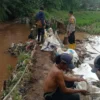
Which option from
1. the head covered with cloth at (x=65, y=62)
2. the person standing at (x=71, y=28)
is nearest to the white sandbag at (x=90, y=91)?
the head covered with cloth at (x=65, y=62)

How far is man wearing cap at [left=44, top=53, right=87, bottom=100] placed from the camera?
166 inches

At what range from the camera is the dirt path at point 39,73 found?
6328 millimetres

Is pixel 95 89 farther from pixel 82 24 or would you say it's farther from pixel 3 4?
pixel 82 24

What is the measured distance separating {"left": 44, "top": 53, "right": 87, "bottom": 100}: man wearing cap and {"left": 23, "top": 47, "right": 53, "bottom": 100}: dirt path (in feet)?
5.82

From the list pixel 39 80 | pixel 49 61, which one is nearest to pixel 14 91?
pixel 39 80

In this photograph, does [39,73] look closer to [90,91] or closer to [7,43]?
[90,91]

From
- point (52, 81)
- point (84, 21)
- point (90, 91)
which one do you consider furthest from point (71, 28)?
point (84, 21)

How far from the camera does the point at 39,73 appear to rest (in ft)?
25.8

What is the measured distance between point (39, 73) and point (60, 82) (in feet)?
11.9

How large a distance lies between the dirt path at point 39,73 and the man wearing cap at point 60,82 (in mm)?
1772

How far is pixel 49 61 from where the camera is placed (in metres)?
9.38

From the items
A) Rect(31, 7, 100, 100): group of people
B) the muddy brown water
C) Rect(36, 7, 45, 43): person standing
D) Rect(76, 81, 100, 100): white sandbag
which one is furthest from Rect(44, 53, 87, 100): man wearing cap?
Rect(36, 7, 45, 43): person standing

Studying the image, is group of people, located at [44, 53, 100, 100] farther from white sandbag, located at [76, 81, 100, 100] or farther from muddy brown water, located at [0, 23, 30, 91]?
muddy brown water, located at [0, 23, 30, 91]

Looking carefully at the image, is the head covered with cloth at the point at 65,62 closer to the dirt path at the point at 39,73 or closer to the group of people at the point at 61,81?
the group of people at the point at 61,81
